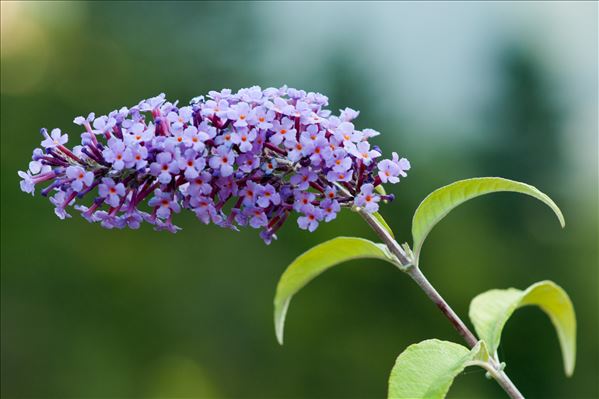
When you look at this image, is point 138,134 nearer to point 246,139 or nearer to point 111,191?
point 111,191

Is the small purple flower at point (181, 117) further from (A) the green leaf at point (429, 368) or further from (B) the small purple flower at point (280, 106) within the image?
(A) the green leaf at point (429, 368)

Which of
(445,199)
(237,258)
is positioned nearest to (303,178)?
(445,199)

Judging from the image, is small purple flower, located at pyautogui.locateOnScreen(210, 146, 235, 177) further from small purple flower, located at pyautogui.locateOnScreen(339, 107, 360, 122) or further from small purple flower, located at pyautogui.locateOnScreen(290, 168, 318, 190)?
small purple flower, located at pyautogui.locateOnScreen(339, 107, 360, 122)

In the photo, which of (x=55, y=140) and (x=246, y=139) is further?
(x=55, y=140)

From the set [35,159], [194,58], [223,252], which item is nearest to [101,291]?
[223,252]

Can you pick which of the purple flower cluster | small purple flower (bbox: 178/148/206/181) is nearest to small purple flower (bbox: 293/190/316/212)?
the purple flower cluster

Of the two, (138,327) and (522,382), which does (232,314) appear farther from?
(522,382)
